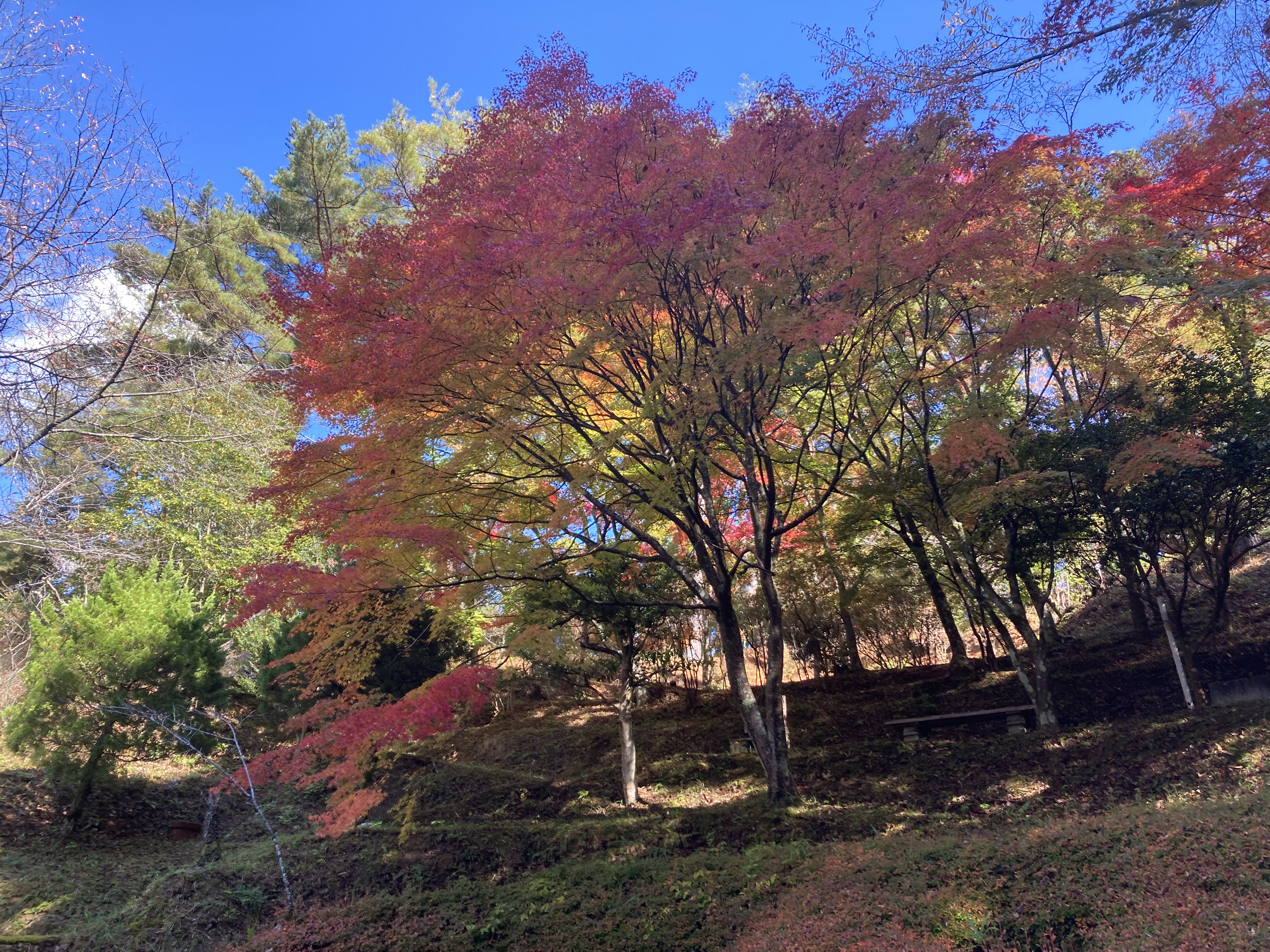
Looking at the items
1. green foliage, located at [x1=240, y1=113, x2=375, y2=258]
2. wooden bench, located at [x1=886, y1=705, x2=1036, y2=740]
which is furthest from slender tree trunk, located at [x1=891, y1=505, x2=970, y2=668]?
green foliage, located at [x1=240, y1=113, x2=375, y2=258]

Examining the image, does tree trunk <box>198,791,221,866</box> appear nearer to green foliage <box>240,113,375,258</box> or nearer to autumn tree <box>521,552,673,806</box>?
autumn tree <box>521,552,673,806</box>

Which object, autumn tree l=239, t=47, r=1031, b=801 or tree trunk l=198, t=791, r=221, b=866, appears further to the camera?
tree trunk l=198, t=791, r=221, b=866

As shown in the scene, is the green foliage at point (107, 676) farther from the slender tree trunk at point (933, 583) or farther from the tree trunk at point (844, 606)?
the slender tree trunk at point (933, 583)

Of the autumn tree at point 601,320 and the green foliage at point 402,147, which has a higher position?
the green foliage at point 402,147

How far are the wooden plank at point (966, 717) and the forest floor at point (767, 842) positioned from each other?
0.20 metres

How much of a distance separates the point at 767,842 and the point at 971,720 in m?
4.37

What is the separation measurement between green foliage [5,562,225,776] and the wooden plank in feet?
32.7

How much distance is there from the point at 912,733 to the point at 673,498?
523cm

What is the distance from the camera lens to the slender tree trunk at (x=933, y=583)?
970 cm

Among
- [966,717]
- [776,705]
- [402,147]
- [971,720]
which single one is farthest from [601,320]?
[402,147]

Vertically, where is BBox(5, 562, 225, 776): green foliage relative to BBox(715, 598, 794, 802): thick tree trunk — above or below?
above

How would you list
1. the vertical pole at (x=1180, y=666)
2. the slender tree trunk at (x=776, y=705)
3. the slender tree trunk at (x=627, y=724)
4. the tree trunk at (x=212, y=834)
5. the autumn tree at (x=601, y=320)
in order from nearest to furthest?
the autumn tree at (x=601, y=320) < the slender tree trunk at (x=776, y=705) < the tree trunk at (x=212, y=834) < the vertical pole at (x=1180, y=666) < the slender tree trunk at (x=627, y=724)

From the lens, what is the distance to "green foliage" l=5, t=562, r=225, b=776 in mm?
9000

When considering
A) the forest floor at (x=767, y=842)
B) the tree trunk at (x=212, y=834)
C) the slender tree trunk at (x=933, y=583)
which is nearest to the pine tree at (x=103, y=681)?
the forest floor at (x=767, y=842)
